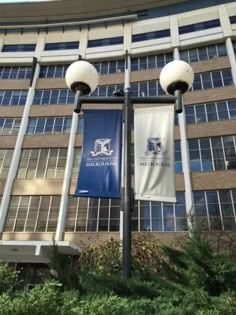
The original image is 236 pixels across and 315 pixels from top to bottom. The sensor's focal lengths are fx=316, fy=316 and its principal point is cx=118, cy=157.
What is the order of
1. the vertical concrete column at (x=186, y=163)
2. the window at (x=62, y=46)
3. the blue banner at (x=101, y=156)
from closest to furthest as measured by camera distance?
the blue banner at (x=101, y=156), the vertical concrete column at (x=186, y=163), the window at (x=62, y=46)

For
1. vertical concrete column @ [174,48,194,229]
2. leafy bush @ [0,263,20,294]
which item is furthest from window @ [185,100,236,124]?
leafy bush @ [0,263,20,294]

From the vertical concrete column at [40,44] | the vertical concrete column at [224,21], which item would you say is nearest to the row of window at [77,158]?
the vertical concrete column at [224,21]

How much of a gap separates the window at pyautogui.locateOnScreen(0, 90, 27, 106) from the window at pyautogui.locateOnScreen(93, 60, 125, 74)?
684 cm

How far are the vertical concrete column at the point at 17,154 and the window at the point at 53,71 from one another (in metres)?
0.53

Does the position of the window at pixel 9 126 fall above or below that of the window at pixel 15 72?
below

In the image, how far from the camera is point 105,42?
28594 mm

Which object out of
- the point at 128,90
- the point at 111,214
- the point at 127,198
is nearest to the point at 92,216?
the point at 111,214

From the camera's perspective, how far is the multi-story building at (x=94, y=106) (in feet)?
64.4

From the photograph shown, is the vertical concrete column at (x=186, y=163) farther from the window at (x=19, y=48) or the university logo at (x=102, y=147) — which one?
the window at (x=19, y=48)

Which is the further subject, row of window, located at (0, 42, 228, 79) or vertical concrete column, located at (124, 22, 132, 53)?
vertical concrete column, located at (124, 22, 132, 53)

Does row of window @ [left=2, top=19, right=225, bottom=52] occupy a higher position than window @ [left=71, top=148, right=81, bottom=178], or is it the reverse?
row of window @ [left=2, top=19, right=225, bottom=52]

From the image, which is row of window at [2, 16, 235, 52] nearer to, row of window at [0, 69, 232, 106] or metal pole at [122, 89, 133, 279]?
row of window at [0, 69, 232, 106]

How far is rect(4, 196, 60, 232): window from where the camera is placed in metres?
20.4

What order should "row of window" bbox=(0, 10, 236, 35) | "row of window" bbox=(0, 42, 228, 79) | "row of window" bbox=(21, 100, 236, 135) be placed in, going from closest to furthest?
1. "row of window" bbox=(21, 100, 236, 135)
2. "row of window" bbox=(0, 42, 228, 79)
3. "row of window" bbox=(0, 10, 236, 35)
